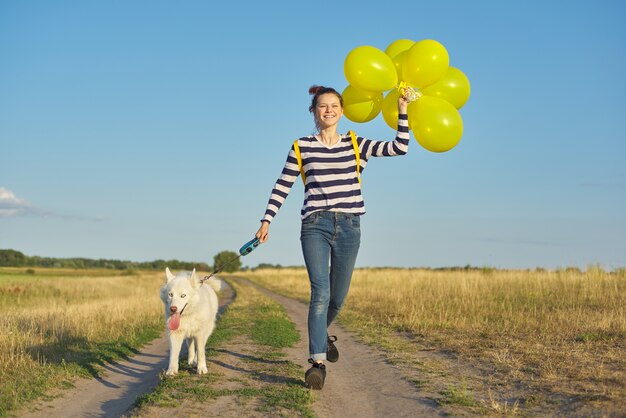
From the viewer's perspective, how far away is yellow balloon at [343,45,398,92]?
19.4ft

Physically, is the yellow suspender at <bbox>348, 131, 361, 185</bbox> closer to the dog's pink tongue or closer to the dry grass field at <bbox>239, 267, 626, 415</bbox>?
the dry grass field at <bbox>239, 267, 626, 415</bbox>

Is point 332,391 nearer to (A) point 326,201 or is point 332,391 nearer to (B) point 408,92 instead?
(A) point 326,201

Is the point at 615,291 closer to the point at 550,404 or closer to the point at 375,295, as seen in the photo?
the point at 375,295

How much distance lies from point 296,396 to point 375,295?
41.0 feet

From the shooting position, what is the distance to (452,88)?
21.6ft

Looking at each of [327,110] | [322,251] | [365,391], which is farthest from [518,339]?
[327,110]

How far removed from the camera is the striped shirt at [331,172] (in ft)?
17.1

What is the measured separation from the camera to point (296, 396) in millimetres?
4762

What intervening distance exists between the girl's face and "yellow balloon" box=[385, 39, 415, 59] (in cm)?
179

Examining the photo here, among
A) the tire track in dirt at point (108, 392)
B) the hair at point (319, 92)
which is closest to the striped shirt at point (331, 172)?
the hair at point (319, 92)

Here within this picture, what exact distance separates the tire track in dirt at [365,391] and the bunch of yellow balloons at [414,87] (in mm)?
2631

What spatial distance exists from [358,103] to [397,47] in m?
1.15

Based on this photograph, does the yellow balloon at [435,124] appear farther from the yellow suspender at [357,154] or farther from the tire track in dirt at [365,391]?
the tire track in dirt at [365,391]

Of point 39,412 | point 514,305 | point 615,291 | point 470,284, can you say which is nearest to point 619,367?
point 39,412
